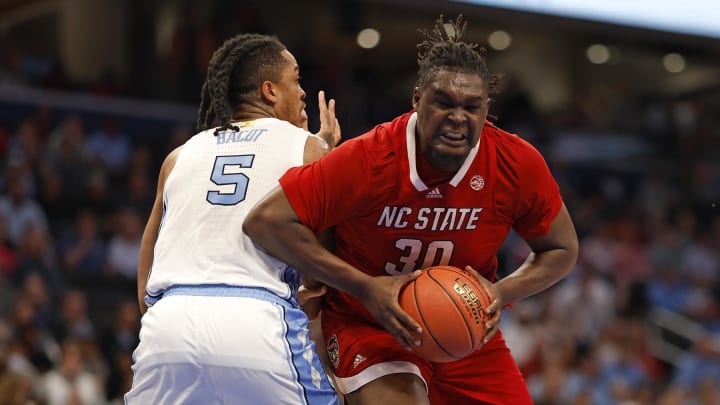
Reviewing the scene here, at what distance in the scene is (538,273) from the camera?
4.35 metres

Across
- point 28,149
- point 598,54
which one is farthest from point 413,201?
point 598,54

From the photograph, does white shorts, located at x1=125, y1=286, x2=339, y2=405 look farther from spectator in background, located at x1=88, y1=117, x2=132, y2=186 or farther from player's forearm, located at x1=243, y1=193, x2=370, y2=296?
spectator in background, located at x1=88, y1=117, x2=132, y2=186

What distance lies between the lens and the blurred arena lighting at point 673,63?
22.9m

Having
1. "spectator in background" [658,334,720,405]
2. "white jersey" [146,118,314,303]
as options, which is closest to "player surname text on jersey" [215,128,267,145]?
"white jersey" [146,118,314,303]

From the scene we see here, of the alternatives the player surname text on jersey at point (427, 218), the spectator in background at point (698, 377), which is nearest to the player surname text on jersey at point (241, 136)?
the player surname text on jersey at point (427, 218)

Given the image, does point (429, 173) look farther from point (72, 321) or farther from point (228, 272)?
point (72, 321)

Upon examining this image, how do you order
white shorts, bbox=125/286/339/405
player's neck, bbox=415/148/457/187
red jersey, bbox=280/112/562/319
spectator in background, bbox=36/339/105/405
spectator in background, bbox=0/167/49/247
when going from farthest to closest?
spectator in background, bbox=0/167/49/247
spectator in background, bbox=36/339/105/405
player's neck, bbox=415/148/457/187
red jersey, bbox=280/112/562/319
white shorts, bbox=125/286/339/405

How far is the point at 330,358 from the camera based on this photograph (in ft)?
14.6

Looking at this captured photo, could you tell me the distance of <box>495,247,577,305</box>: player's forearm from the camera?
4230 millimetres

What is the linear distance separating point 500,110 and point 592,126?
213 cm

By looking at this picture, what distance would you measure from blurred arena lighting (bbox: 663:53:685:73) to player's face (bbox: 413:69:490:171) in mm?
19867

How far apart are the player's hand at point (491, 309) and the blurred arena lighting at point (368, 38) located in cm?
1759

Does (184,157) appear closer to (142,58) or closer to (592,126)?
(142,58)

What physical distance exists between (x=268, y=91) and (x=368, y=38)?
1766 cm
